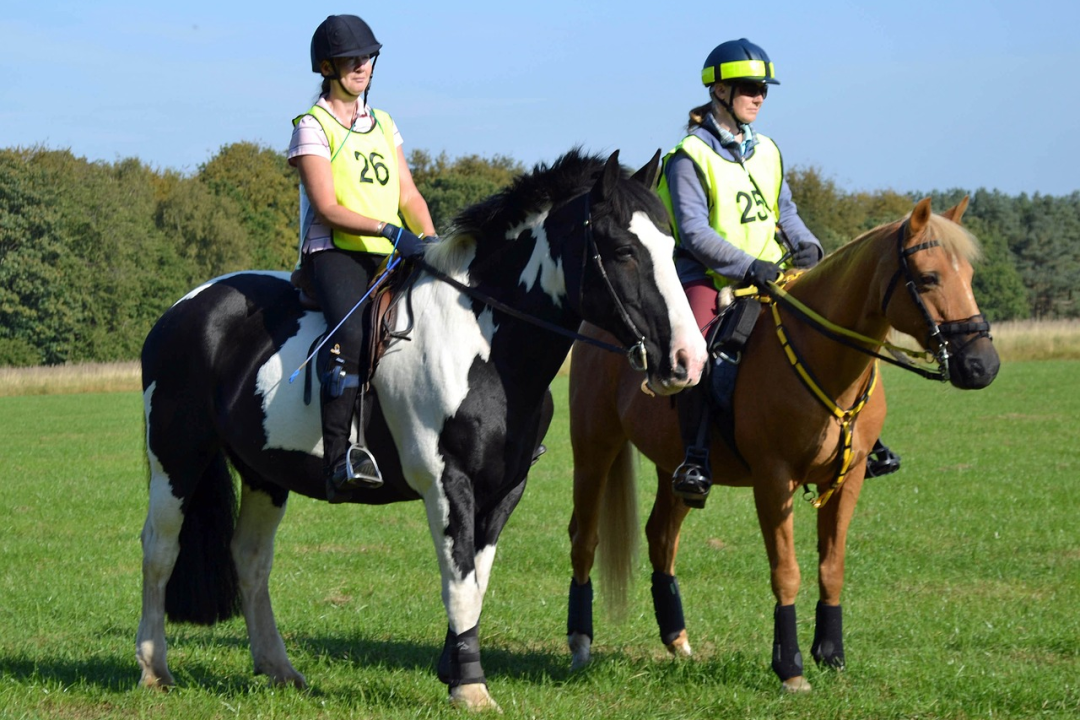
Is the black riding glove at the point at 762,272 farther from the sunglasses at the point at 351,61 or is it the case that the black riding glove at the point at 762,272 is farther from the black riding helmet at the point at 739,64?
the sunglasses at the point at 351,61

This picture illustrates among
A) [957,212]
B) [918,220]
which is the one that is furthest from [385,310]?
[957,212]

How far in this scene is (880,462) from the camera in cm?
659

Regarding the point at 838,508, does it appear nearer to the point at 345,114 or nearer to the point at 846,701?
the point at 846,701

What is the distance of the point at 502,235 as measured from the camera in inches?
210

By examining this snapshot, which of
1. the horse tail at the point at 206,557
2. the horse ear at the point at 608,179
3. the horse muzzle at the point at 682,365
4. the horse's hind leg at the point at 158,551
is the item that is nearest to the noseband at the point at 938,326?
the horse muzzle at the point at 682,365

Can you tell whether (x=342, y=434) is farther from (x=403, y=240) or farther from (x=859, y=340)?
(x=859, y=340)

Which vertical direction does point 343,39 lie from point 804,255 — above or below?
above

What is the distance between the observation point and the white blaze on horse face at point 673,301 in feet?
15.2

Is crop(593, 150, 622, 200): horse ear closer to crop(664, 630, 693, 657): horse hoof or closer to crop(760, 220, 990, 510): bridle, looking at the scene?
crop(760, 220, 990, 510): bridle

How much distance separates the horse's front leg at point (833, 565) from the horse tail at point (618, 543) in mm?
1299

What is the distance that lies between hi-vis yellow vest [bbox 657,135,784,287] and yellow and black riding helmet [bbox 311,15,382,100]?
1856 mm

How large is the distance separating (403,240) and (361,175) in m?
0.50

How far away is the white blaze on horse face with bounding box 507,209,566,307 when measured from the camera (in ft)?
16.8

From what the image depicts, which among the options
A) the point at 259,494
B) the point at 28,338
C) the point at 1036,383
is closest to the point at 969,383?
the point at 259,494
